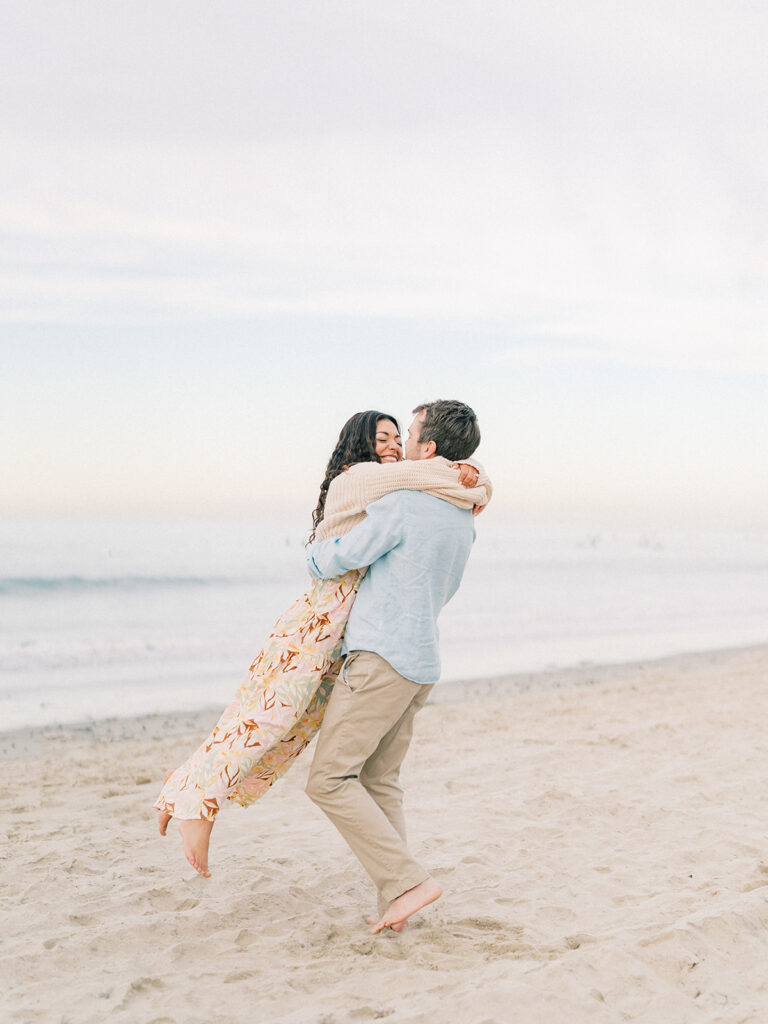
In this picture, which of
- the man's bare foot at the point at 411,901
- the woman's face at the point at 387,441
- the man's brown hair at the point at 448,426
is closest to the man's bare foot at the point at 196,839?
the man's bare foot at the point at 411,901

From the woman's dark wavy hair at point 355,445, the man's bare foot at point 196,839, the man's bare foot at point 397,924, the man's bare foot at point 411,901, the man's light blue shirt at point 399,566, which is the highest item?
the woman's dark wavy hair at point 355,445

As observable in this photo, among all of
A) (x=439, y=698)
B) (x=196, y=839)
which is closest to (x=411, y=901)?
(x=196, y=839)

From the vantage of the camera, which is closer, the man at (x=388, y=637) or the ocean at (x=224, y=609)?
the man at (x=388, y=637)

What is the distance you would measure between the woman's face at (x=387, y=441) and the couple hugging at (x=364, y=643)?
0.07 feet

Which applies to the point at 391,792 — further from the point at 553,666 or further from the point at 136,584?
the point at 136,584

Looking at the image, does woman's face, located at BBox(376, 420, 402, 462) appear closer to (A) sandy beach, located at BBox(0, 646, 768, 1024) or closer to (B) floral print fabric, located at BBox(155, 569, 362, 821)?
(B) floral print fabric, located at BBox(155, 569, 362, 821)

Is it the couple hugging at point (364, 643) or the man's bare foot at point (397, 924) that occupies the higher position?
the couple hugging at point (364, 643)

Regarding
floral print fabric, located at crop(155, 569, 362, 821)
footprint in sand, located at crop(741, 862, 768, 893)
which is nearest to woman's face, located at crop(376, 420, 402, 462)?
floral print fabric, located at crop(155, 569, 362, 821)

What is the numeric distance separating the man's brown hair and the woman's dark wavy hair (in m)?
0.19

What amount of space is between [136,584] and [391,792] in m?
19.2

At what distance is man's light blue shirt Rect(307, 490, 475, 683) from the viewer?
324cm

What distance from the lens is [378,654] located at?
10.8 ft

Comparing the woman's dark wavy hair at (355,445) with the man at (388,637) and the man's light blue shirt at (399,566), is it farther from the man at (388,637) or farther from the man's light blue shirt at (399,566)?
the man's light blue shirt at (399,566)

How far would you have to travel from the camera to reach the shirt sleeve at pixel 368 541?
10.6 feet
